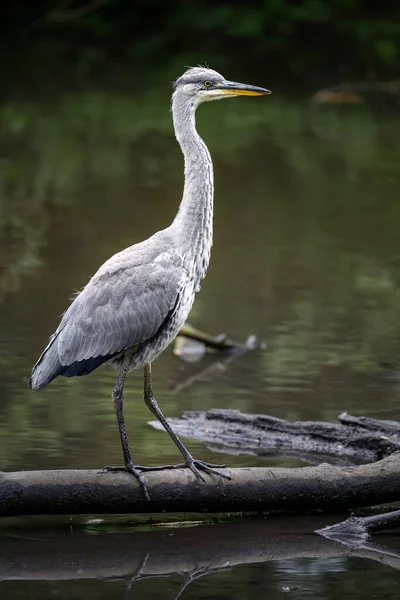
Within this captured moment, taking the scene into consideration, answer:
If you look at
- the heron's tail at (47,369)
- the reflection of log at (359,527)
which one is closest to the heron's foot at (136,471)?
the heron's tail at (47,369)

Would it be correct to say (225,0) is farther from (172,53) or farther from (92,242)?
(92,242)

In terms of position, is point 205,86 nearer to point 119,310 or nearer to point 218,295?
point 119,310

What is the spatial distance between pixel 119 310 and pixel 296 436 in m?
1.54

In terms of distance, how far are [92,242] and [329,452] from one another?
22.7 feet

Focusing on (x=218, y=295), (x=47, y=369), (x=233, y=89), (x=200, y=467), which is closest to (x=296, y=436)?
(x=200, y=467)

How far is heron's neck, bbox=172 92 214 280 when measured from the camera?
6785 mm

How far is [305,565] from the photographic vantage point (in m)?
6.09

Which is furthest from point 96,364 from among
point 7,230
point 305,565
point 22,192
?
point 22,192

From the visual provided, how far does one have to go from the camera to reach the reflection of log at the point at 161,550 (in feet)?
19.7

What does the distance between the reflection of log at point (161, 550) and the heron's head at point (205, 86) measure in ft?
7.26

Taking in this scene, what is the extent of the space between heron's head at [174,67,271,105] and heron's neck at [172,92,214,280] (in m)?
0.05

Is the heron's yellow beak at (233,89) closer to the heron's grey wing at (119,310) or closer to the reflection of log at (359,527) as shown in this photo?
the heron's grey wing at (119,310)

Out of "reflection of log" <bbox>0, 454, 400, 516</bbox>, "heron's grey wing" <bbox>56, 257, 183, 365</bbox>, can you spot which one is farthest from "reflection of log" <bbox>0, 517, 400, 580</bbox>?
"heron's grey wing" <bbox>56, 257, 183, 365</bbox>

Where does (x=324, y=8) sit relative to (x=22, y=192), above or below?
above
